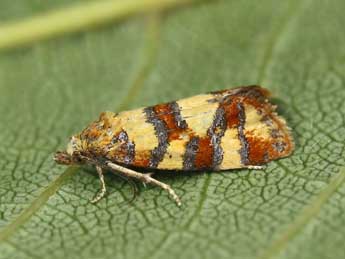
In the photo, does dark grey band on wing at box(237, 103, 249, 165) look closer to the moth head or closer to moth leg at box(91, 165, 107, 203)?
moth leg at box(91, 165, 107, 203)

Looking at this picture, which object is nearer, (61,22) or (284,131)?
(284,131)

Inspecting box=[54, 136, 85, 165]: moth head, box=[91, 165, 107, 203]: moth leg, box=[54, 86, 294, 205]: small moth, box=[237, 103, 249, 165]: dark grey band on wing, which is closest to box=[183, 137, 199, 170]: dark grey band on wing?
box=[54, 86, 294, 205]: small moth

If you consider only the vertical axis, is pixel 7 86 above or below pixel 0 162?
above

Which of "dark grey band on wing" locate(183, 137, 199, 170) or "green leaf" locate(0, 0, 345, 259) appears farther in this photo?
"dark grey band on wing" locate(183, 137, 199, 170)

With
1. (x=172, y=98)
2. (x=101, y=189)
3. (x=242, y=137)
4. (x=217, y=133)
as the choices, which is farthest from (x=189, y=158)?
(x=172, y=98)

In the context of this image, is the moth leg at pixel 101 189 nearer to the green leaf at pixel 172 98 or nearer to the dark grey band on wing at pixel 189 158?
the green leaf at pixel 172 98

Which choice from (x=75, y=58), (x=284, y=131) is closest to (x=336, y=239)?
(x=284, y=131)

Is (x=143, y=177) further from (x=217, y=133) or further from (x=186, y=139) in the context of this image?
(x=217, y=133)

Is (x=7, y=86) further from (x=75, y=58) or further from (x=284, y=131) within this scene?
(x=284, y=131)

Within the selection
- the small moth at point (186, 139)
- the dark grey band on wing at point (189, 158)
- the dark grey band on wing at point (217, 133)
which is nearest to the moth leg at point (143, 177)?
the small moth at point (186, 139)
